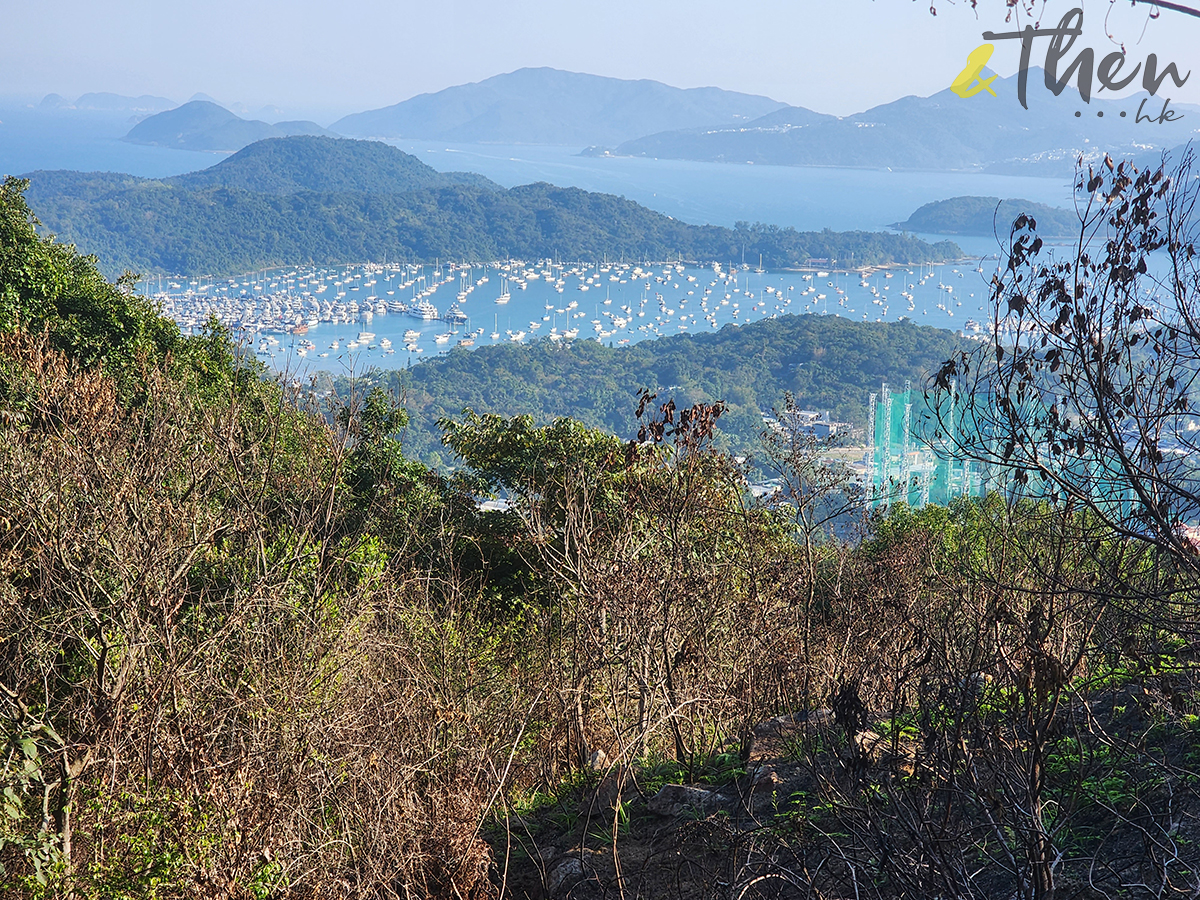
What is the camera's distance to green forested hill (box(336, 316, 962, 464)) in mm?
47938

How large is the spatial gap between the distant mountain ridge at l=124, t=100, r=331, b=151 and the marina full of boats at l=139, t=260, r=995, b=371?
357 ft

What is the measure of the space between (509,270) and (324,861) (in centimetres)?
9040

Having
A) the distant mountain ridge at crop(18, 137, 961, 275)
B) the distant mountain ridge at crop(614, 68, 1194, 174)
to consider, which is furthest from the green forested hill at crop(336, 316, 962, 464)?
the distant mountain ridge at crop(614, 68, 1194, 174)

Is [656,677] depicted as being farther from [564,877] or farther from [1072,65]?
[1072,65]

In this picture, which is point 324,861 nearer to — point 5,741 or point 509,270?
point 5,741

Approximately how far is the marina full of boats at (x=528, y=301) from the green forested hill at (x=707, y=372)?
5876 millimetres

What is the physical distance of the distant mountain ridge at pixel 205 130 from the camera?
184125 mm

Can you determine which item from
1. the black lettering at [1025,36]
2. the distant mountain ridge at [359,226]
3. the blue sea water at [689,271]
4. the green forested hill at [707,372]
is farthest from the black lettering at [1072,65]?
the distant mountain ridge at [359,226]

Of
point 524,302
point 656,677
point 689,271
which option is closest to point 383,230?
point 524,302

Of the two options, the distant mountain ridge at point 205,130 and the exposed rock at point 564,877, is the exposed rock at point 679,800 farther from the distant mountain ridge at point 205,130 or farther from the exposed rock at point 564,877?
the distant mountain ridge at point 205,130

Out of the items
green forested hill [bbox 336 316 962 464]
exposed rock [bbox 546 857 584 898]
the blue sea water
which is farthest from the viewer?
the blue sea water

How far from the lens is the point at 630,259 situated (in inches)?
3797

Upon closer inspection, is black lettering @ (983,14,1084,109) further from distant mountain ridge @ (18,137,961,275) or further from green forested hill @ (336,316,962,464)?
distant mountain ridge @ (18,137,961,275)

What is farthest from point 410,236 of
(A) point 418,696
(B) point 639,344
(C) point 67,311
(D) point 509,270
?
(A) point 418,696
